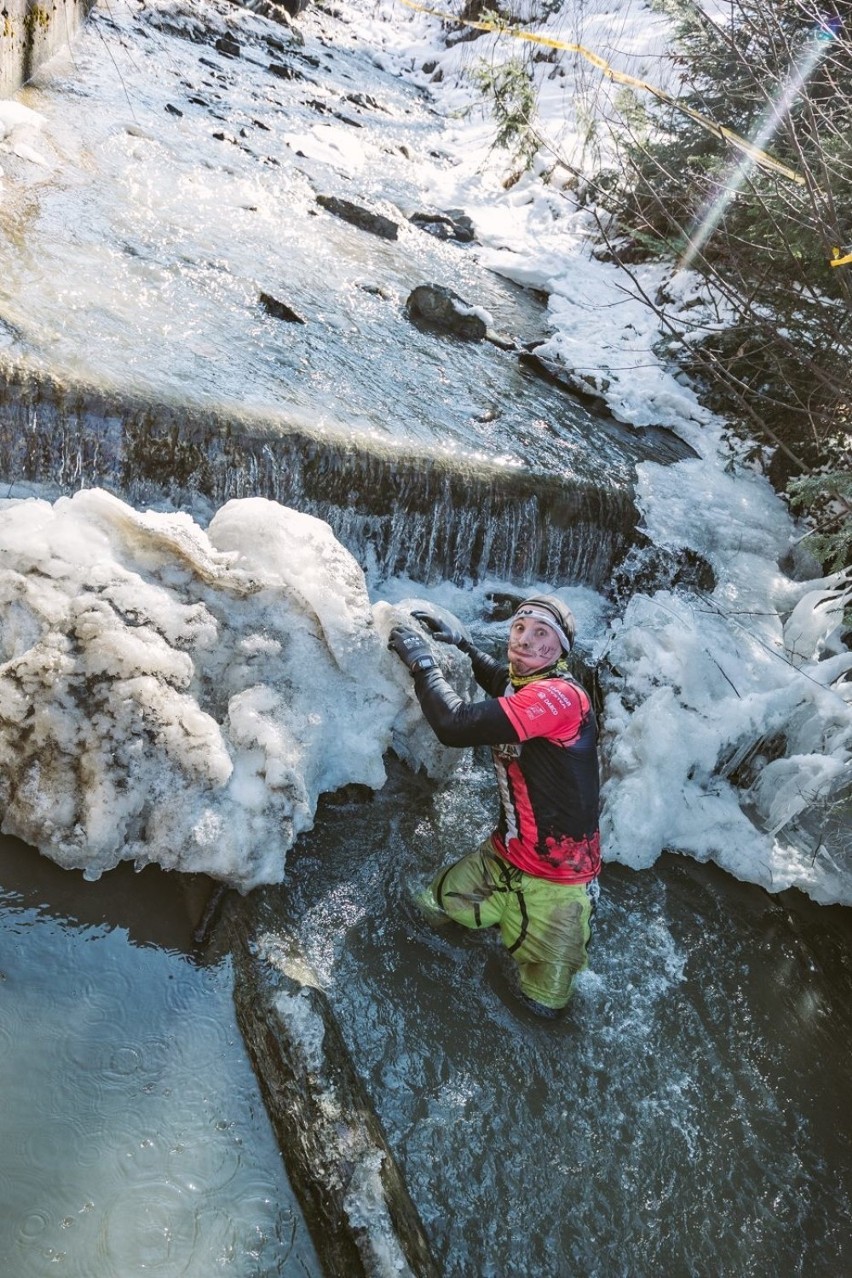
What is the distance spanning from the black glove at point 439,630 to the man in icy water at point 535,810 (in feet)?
1.70

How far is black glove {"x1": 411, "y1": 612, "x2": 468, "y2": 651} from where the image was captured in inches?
179

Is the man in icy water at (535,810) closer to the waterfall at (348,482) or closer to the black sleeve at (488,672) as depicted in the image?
the black sleeve at (488,672)

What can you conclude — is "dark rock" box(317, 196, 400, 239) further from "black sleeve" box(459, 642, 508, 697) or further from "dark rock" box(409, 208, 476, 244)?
"black sleeve" box(459, 642, 508, 697)

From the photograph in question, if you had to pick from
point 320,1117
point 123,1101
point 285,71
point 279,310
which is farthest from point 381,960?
point 285,71

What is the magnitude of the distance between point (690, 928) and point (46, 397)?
15.2 ft

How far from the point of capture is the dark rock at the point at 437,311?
8812mm

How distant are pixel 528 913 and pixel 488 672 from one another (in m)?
1.21

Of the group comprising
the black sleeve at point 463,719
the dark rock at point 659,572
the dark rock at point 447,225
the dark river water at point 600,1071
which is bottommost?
the dark river water at point 600,1071

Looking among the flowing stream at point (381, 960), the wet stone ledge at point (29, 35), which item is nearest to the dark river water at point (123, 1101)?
the flowing stream at point (381, 960)

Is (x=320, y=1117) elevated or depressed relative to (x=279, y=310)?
depressed

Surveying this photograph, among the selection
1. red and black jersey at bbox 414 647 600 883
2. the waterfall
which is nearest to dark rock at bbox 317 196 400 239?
the waterfall

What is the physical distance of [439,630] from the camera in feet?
15.0

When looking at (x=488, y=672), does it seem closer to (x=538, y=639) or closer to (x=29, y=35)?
(x=538, y=639)

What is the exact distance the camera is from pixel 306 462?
578 cm
